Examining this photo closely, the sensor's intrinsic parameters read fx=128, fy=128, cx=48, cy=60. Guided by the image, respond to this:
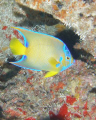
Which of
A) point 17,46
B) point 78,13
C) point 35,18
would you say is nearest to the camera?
point 17,46

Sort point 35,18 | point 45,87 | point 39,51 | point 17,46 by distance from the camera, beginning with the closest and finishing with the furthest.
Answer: point 17,46 < point 39,51 < point 45,87 < point 35,18

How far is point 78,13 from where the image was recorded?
8.16 feet

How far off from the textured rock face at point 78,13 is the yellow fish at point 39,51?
0.76 meters

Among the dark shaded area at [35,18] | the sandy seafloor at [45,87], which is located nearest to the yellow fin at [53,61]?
the sandy seafloor at [45,87]

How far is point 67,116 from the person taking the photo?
334 cm

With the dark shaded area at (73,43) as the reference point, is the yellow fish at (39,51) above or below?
above

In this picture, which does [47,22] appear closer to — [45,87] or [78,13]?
[78,13]

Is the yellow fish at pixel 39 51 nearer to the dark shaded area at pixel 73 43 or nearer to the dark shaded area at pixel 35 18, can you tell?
Result: the dark shaded area at pixel 73 43

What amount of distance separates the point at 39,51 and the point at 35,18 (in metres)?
1.99

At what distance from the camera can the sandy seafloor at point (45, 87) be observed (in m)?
3.10

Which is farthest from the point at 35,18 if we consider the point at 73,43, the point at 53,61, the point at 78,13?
the point at 53,61

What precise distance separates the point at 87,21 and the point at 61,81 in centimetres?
152

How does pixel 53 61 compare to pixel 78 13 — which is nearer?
pixel 53 61

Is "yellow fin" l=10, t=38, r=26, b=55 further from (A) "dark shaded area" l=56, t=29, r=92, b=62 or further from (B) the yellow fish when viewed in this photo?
(A) "dark shaded area" l=56, t=29, r=92, b=62
